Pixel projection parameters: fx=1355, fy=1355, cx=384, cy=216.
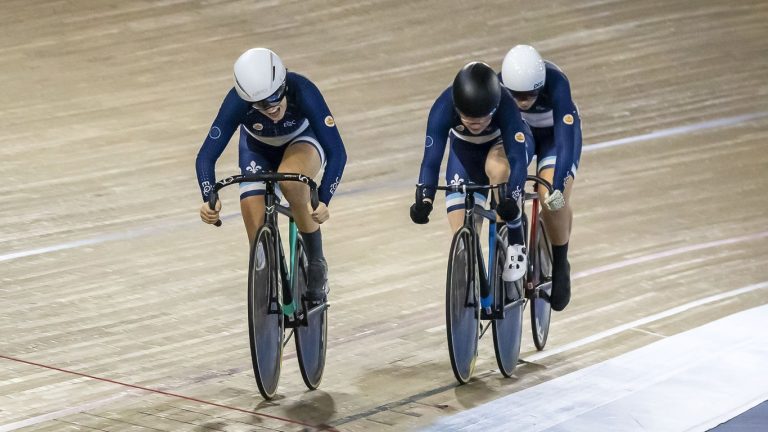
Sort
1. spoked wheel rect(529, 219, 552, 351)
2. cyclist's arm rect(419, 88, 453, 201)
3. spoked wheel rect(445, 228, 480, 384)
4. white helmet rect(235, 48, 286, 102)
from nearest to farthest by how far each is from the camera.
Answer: white helmet rect(235, 48, 286, 102) < spoked wheel rect(445, 228, 480, 384) < cyclist's arm rect(419, 88, 453, 201) < spoked wheel rect(529, 219, 552, 351)

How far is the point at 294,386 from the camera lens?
4535 millimetres

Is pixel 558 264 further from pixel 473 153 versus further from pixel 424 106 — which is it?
pixel 424 106

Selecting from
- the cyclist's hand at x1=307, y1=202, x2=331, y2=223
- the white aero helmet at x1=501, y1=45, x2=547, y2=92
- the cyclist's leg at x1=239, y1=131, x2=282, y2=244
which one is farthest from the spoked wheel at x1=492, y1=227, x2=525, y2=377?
the cyclist's leg at x1=239, y1=131, x2=282, y2=244

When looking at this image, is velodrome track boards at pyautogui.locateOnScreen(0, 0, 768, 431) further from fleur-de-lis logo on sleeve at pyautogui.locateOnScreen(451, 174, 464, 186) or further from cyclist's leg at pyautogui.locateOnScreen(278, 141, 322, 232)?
fleur-de-lis logo on sleeve at pyautogui.locateOnScreen(451, 174, 464, 186)

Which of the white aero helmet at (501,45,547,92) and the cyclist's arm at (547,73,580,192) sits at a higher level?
the white aero helmet at (501,45,547,92)

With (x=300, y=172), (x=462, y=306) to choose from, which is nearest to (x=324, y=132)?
(x=300, y=172)

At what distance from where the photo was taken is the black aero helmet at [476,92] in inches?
167

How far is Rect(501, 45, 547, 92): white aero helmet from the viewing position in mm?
4629

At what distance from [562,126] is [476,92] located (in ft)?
2.03

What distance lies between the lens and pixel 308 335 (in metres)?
4.47

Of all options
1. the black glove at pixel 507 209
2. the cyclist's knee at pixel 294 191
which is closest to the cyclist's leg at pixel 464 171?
the black glove at pixel 507 209

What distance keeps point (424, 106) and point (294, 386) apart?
4402 millimetres

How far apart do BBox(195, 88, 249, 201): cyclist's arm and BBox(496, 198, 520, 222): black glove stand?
879 mm

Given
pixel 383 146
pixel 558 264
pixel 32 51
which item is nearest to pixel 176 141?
pixel 383 146
